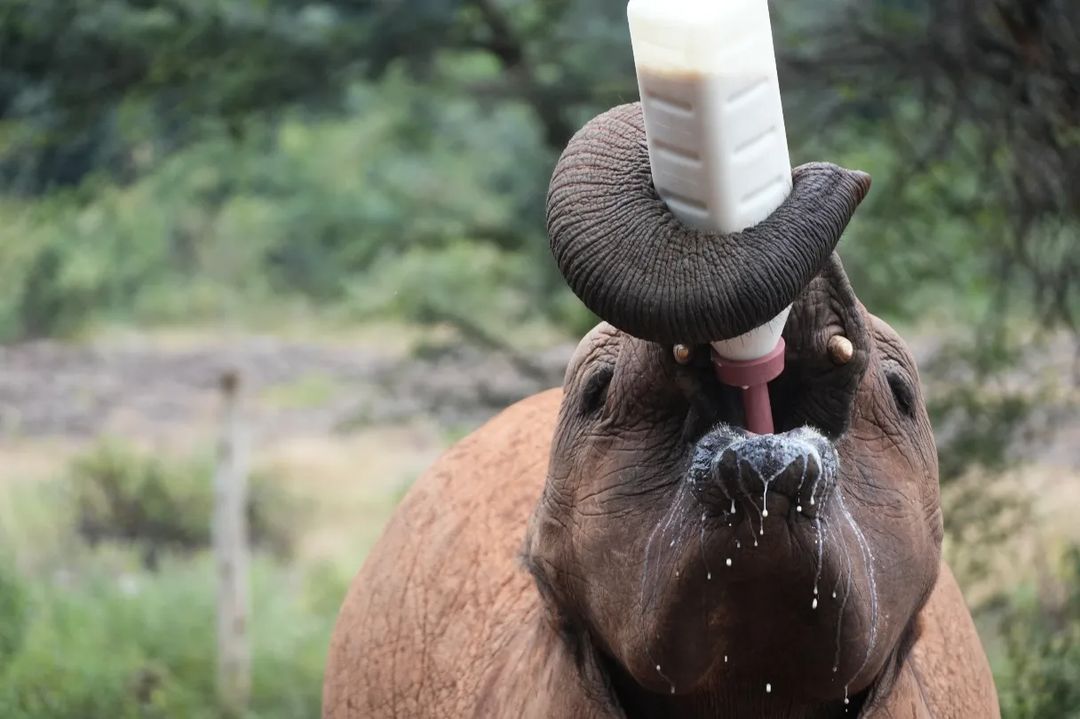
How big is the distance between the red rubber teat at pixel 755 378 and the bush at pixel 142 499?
457 inches

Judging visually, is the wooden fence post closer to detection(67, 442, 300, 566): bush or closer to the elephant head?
detection(67, 442, 300, 566): bush

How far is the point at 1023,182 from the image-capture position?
6.21m

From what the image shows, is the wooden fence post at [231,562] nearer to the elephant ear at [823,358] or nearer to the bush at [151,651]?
the bush at [151,651]

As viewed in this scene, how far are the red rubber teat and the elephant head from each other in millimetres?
31

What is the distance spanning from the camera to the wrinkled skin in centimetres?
219

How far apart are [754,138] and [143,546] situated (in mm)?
12205

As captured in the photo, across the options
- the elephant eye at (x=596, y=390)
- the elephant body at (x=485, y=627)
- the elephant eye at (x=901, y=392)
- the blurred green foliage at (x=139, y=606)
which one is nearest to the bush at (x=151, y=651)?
the blurred green foliage at (x=139, y=606)

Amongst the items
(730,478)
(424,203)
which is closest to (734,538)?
(730,478)

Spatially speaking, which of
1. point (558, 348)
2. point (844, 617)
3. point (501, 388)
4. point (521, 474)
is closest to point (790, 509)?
point (844, 617)

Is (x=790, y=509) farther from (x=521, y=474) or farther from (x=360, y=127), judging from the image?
(x=360, y=127)

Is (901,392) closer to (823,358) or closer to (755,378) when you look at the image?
(823,358)

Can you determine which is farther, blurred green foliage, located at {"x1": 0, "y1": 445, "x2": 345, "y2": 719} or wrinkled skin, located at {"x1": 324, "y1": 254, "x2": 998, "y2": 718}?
blurred green foliage, located at {"x1": 0, "y1": 445, "x2": 345, "y2": 719}

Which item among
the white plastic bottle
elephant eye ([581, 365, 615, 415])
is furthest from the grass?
the white plastic bottle

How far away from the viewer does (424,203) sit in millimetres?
12070
